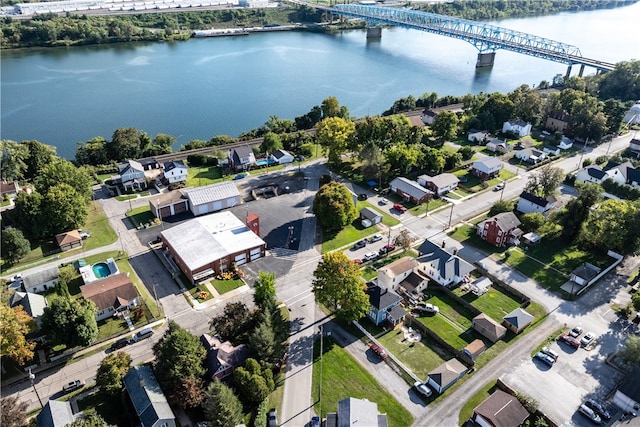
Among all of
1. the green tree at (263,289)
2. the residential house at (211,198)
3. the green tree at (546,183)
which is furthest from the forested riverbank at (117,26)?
the green tree at (263,289)

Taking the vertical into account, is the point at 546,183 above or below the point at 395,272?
above

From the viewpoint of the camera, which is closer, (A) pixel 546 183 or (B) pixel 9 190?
(A) pixel 546 183

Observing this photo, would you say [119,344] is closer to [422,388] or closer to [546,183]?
[422,388]

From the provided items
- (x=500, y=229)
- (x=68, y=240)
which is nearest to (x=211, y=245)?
(x=68, y=240)

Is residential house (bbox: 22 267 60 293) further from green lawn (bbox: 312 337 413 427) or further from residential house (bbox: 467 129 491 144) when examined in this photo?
residential house (bbox: 467 129 491 144)

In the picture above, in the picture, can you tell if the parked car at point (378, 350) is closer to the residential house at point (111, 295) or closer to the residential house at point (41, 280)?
the residential house at point (111, 295)

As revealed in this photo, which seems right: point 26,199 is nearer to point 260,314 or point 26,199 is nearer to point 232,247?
point 232,247

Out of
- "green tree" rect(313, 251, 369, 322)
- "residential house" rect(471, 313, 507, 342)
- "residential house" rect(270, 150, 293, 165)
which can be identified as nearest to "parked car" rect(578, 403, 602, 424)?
"residential house" rect(471, 313, 507, 342)

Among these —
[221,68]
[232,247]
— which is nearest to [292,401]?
[232,247]
